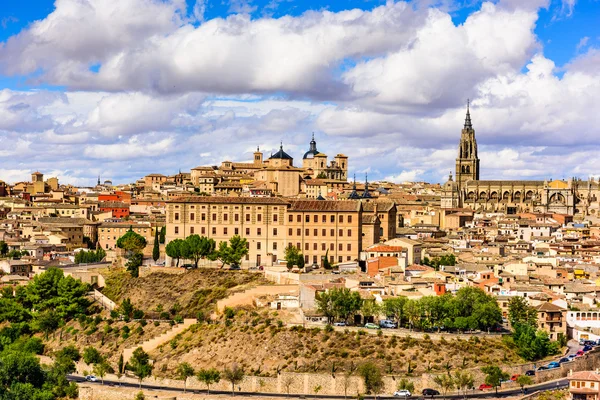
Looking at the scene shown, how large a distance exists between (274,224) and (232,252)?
5.47 m

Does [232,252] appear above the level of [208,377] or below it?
above

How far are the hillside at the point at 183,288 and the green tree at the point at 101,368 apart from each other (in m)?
9.20

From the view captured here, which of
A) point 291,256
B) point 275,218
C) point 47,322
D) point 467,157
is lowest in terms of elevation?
point 47,322

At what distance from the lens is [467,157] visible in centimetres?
17462

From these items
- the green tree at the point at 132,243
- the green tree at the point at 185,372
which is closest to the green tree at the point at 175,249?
the green tree at the point at 132,243

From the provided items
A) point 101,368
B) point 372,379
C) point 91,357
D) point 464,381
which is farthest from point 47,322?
point 464,381

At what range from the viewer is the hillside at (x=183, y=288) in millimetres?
68562

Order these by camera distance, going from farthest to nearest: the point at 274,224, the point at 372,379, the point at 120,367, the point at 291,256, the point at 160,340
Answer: the point at 274,224 < the point at 291,256 < the point at 160,340 < the point at 120,367 < the point at 372,379

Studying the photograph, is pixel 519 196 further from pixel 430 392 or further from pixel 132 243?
pixel 430 392

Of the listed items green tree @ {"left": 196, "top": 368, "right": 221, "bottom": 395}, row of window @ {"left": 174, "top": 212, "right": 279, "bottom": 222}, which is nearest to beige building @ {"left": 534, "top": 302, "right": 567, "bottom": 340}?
green tree @ {"left": 196, "top": 368, "right": 221, "bottom": 395}

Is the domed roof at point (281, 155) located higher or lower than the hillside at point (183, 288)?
higher

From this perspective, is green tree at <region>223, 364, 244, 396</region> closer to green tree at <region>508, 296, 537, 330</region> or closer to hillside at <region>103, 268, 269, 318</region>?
hillside at <region>103, 268, 269, 318</region>

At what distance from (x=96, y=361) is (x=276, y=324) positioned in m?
11.7

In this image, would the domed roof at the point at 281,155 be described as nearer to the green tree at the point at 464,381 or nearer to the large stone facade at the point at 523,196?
the large stone facade at the point at 523,196
